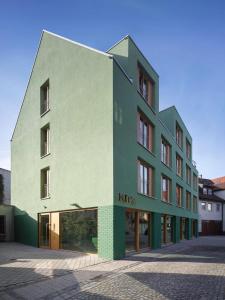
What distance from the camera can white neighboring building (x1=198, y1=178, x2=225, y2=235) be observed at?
4984 centimetres

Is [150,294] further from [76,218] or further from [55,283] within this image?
[76,218]

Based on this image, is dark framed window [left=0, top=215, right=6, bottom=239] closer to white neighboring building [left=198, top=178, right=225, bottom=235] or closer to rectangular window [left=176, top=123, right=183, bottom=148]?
rectangular window [left=176, top=123, right=183, bottom=148]

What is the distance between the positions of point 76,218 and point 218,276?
8.75 metres

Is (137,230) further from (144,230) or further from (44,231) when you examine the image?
(44,231)

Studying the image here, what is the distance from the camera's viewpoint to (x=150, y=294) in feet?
28.2

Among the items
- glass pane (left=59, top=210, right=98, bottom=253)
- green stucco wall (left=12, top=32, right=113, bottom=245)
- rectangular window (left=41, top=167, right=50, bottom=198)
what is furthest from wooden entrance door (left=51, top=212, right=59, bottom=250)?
rectangular window (left=41, top=167, right=50, bottom=198)

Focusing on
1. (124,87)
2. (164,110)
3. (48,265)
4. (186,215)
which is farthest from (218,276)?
(186,215)

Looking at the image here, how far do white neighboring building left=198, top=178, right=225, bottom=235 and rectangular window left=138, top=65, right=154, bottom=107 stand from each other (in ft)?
103

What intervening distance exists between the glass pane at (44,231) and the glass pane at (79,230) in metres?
1.96

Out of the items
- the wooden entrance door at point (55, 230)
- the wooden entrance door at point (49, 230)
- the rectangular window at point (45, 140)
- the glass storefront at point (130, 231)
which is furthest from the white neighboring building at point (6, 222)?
the glass storefront at point (130, 231)

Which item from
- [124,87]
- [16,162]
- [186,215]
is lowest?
[186,215]

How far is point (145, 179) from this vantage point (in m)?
20.8

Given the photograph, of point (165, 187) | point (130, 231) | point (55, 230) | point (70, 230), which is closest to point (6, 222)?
point (55, 230)

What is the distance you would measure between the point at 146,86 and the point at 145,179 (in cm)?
628
